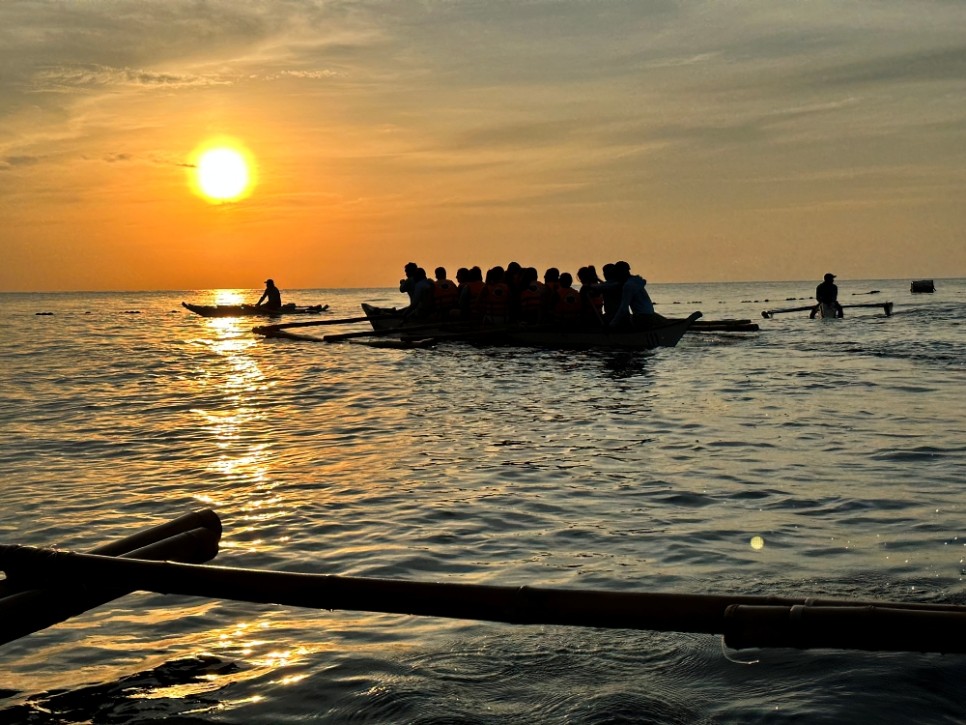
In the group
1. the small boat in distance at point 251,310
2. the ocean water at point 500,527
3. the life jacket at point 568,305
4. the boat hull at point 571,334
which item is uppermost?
the small boat in distance at point 251,310

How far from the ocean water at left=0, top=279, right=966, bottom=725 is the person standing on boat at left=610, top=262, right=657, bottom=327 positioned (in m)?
4.79

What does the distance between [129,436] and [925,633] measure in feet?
38.4

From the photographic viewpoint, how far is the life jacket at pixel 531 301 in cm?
2580

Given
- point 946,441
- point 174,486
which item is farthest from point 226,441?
point 946,441

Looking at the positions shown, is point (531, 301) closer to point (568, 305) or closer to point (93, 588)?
point (568, 305)

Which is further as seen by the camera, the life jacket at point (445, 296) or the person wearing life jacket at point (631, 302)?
the life jacket at point (445, 296)

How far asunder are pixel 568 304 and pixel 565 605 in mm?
21233

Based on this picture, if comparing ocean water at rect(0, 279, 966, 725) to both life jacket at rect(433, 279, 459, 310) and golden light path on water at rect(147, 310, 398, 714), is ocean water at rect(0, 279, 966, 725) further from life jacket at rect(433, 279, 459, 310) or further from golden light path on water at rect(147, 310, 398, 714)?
life jacket at rect(433, 279, 459, 310)

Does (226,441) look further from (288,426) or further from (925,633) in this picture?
(925,633)

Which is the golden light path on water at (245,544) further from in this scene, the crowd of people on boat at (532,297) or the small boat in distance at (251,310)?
the small boat in distance at (251,310)

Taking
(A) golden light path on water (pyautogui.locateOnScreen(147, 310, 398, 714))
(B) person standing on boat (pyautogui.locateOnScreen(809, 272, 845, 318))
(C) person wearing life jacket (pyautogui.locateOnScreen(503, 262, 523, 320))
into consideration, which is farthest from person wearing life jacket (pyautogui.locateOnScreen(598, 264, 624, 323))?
(B) person standing on boat (pyautogui.locateOnScreen(809, 272, 845, 318))

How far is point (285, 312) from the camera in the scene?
49156 mm

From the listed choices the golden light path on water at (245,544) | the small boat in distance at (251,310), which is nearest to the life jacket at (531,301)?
the golden light path on water at (245,544)

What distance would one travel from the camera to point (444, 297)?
28328 mm
